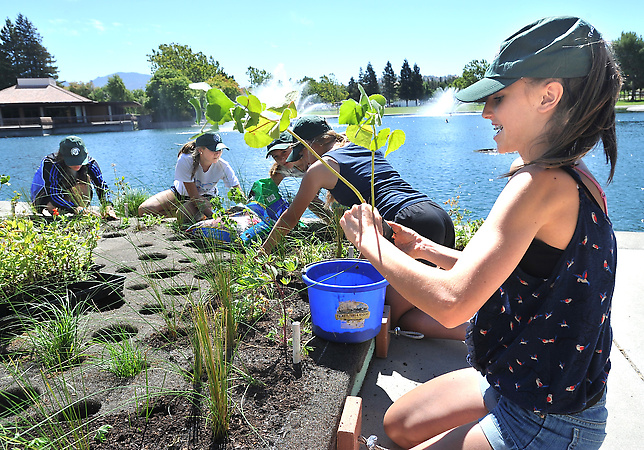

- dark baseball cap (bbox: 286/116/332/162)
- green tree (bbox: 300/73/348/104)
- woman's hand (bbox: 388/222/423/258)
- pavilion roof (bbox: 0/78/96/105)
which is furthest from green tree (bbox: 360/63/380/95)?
woman's hand (bbox: 388/222/423/258)

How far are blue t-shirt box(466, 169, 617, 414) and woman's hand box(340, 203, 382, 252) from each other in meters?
0.41

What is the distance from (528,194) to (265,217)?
8.63 ft

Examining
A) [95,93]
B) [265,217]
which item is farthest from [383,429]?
[95,93]

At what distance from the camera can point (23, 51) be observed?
6003 cm

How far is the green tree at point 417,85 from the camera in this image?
75.6 m

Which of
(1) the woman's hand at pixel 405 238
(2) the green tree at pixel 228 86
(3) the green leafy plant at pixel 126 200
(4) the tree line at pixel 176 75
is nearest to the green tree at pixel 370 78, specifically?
(4) the tree line at pixel 176 75

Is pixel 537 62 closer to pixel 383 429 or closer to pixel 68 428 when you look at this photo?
pixel 383 429

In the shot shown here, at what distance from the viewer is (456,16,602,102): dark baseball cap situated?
1.04 metres

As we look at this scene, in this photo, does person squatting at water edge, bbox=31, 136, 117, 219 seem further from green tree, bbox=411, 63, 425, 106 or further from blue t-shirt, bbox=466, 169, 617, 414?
green tree, bbox=411, 63, 425, 106

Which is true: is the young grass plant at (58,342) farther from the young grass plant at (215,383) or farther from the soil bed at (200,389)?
the young grass plant at (215,383)

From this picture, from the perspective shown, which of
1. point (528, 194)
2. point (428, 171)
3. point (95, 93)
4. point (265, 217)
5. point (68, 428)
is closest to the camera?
point (528, 194)

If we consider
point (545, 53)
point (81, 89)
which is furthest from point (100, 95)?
point (545, 53)

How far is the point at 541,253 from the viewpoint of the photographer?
3.76 ft

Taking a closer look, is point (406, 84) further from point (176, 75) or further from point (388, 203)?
point (388, 203)
